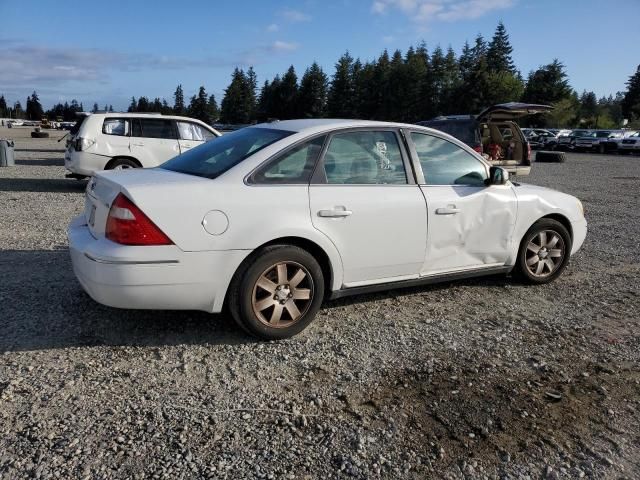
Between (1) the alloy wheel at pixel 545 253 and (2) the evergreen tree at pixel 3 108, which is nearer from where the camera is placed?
(1) the alloy wheel at pixel 545 253

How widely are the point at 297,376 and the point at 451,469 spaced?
3.92 ft

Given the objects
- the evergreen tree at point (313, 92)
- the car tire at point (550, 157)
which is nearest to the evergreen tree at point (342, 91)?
the evergreen tree at point (313, 92)

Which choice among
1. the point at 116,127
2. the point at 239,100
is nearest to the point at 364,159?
the point at 116,127

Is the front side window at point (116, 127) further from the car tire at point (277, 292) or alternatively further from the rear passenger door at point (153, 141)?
the car tire at point (277, 292)

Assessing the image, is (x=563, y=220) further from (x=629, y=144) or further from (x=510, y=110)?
(x=629, y=144)

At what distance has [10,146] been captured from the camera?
16938 mm

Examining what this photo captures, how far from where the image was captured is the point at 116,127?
1184 centimetres

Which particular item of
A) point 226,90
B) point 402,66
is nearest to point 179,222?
point 402,66

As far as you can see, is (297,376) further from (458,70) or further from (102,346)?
(458,70)

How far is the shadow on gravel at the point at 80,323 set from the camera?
3.95 meters

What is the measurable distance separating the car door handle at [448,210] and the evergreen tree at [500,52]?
321 ft

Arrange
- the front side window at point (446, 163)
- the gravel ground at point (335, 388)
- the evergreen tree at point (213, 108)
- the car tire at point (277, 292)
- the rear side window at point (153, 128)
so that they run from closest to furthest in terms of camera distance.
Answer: the gravel ground at point (335, 388) → the car tire at point (277, 292) → the front side window at point (446, 163) → the rear side window at point (153, 128) → the evergreen tree at point (213, 108)

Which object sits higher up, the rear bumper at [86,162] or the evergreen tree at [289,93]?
the evergreen tree at [289,93]

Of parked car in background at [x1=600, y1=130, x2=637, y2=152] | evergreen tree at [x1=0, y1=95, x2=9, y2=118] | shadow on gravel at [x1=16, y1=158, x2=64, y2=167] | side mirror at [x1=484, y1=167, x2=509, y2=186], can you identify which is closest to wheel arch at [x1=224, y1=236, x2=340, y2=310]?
side mirror at [x1=484, y1=167, x2=509, y2=186]
